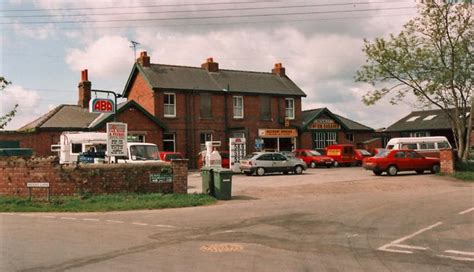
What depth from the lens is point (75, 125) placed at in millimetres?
37344

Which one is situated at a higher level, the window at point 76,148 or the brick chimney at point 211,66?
the brick chimney at point 211,66

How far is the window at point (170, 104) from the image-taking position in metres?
41.0

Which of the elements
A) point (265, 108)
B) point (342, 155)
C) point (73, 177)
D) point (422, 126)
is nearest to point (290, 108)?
point (265, 108)

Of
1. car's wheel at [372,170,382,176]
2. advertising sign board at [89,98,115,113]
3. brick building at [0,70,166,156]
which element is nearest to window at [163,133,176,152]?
brick building at [0,70,166,156]

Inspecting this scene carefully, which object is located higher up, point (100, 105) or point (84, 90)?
point (84, 90)

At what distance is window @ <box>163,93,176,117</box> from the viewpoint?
4097 cm

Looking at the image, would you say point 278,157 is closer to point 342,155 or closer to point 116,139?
point 342,155

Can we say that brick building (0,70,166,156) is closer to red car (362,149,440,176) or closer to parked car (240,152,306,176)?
parked car (240,152,306,176)

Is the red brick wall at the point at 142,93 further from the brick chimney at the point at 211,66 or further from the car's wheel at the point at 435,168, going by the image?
the car's wheel at the point at 435,168

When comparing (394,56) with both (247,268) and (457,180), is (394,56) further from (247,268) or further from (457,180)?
(247,268)

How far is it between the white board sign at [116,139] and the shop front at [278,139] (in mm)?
24108

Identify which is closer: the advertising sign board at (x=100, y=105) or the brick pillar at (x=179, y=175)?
the brick pillar at (x=179, y=175)

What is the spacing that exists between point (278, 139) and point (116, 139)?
2721cm

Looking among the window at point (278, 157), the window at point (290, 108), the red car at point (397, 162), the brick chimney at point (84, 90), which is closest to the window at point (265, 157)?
the window at point (278, 157)
